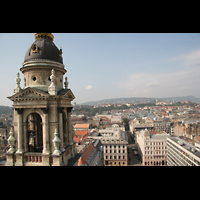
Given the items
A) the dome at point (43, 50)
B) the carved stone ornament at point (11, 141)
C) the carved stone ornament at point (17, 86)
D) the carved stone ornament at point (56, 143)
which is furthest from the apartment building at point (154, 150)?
the carved stone ornament at point (17, 86)

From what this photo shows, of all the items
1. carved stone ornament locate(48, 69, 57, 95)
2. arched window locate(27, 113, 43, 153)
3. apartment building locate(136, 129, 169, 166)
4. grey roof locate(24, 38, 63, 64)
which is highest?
grey roof locate(24, 38, 63, 64)

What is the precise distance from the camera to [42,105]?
26.6ft

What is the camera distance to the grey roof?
27.7ft

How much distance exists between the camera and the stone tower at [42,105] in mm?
8023

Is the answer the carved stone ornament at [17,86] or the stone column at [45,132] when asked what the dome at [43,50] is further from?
the stone column at [45,132]

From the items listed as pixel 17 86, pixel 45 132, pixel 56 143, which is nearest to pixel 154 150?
pixel 56 143

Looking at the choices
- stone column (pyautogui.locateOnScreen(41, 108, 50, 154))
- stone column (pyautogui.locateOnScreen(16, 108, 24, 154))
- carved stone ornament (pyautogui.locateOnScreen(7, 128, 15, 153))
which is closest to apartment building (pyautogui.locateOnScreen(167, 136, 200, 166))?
stone column (pyautogui.locateOnScreen(41, 108, 50, 154))

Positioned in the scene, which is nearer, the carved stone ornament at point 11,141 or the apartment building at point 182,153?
the carved stone ornament at point 11,141

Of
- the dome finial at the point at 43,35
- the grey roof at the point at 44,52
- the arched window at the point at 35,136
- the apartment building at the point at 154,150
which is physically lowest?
the apartment building at the point at 154,150

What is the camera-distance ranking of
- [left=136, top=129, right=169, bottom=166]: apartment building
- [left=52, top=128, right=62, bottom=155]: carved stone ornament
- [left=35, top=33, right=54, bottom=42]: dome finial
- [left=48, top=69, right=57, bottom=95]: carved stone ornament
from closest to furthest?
1. [left=52, top=128, right=62, bottom=155]: carved stone ornament
2. [left=48, top=69, right=57, bottom=95]: carved stone ornament
3. [left=35, top=33, right=54, bottom=42]: dome finial
4. [left=136, top=129, right=169, bottom=166]: apartment building

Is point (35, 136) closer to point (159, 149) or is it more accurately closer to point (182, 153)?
point (182, 153)

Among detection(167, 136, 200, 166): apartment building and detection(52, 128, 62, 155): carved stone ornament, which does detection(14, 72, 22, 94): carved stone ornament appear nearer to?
detection(52, 128, 62, 155): carved stone ornament
